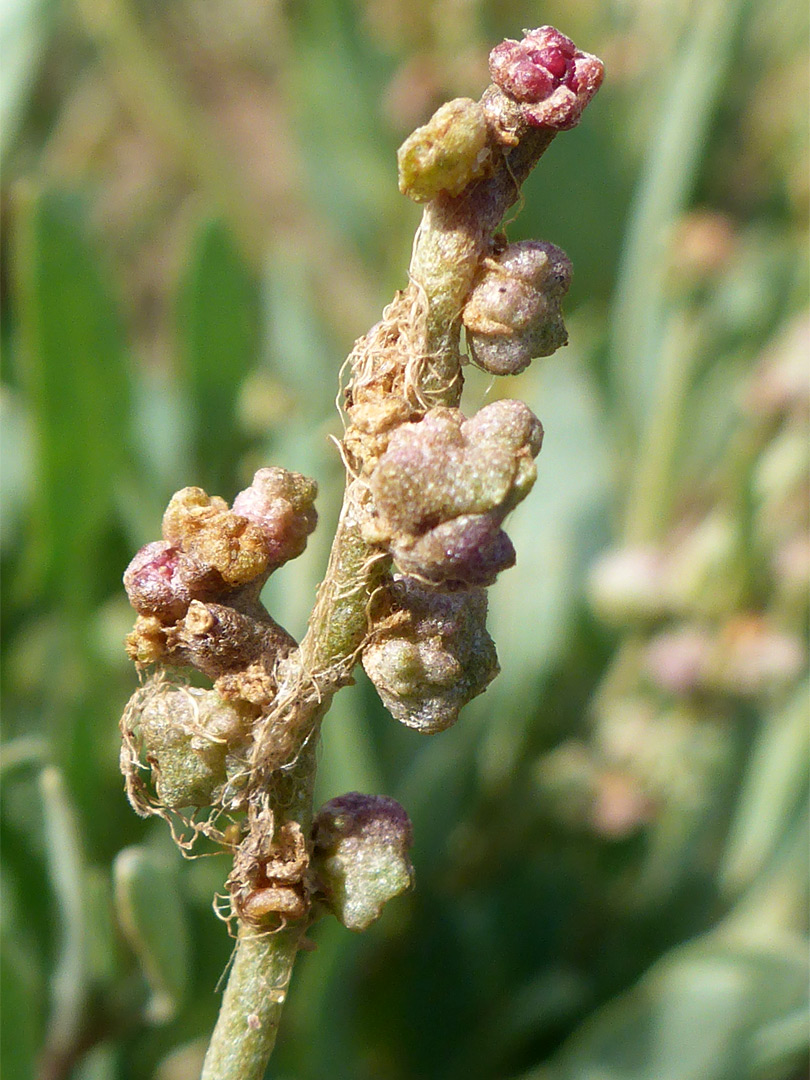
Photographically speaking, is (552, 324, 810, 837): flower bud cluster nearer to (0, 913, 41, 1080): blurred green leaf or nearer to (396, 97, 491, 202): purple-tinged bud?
(0, 913, 41, 1080): blurred green leaf

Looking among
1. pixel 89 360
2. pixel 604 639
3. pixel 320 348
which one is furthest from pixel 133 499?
pixel 604 639

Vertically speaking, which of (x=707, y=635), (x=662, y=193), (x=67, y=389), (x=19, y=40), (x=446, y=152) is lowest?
(x=446, y=152)

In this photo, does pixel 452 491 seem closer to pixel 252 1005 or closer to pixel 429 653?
pixel 429 653

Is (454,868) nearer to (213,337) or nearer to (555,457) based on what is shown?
(555,457)

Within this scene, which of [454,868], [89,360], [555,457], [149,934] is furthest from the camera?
[555,457]

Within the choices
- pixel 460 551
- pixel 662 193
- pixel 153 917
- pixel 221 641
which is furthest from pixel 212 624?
pixel 662 193

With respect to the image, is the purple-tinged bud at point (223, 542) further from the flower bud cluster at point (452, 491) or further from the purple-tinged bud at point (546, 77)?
the purple-tinged bud at point (546, 77)
